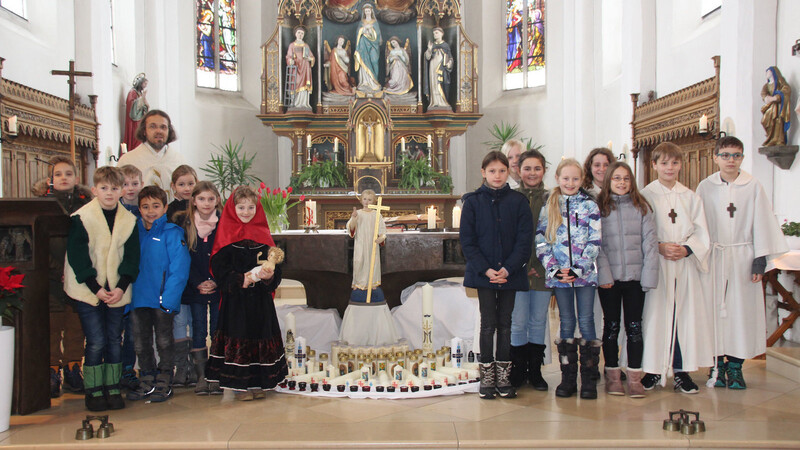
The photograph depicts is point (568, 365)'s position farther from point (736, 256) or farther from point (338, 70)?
point (338, 70)

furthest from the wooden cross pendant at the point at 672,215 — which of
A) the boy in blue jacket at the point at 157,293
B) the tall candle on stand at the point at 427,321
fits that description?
the boy in blue jacket at the point at 157,293

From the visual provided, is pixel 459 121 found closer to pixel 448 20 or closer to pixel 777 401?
pixel 448 20

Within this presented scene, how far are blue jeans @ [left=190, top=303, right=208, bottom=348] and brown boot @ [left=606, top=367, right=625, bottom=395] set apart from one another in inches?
107

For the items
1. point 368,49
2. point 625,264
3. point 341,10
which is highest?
point 341,10

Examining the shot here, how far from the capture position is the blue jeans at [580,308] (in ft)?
13.6

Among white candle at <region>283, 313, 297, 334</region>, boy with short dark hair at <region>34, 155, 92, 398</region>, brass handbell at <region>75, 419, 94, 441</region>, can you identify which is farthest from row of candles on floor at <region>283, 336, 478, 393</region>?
boy with short dark hair at <region>34, 155, 92, 398</region>

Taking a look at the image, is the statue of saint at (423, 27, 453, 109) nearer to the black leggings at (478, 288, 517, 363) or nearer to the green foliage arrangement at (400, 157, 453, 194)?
the green foliage arrangement at (400, 157, 453, 194)

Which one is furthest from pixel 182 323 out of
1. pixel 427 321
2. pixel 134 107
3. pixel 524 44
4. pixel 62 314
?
pixel 524 44

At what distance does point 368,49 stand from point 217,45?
3.45 meters

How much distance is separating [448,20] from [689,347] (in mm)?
9606

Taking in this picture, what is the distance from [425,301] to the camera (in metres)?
5.14

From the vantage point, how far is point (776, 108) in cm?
615

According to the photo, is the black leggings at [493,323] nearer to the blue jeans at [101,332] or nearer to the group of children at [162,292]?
the group of children at [162,292]

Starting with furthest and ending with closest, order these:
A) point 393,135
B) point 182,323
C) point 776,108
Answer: point 393,135 → point 776,108 → point 182,323
